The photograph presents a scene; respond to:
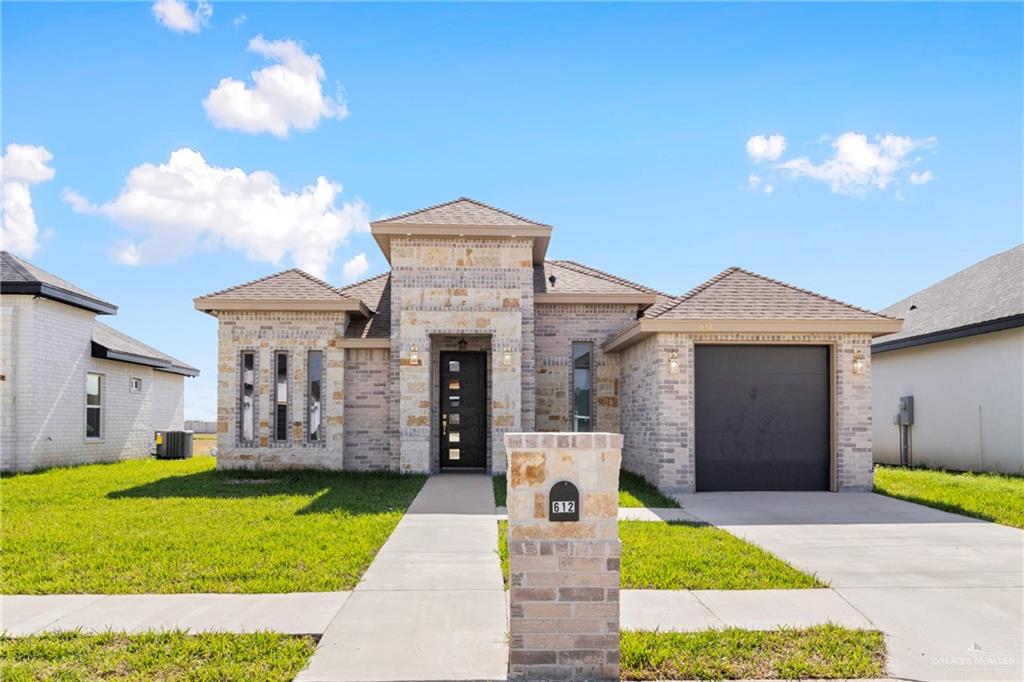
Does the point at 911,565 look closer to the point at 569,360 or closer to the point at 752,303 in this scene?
the point at 752,303

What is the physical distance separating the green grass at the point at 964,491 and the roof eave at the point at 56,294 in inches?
700

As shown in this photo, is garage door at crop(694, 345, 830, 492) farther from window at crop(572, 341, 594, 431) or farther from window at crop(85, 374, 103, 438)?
window at crop(85, 374, 103, 438)

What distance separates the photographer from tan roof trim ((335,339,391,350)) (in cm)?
1516

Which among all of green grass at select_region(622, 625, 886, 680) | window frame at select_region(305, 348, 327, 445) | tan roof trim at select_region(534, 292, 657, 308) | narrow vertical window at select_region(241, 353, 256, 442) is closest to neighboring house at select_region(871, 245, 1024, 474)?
tan roof trim at select_region(534, 292, 657, 308)

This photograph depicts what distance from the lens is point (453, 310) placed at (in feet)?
48.5

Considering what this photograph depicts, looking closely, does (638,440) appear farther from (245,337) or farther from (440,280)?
(245,337)

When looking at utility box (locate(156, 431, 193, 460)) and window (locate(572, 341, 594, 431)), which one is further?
utility box (locate(156, 431, 193, 460))

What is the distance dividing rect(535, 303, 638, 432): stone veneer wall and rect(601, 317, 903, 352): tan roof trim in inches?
147

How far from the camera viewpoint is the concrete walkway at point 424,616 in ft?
14.7

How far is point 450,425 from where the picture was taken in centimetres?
1620

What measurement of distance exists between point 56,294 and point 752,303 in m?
15.3

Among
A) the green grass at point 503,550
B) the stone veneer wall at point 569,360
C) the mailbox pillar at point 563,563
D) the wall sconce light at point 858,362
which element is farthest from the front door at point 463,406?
the mailbox pillar at point 563,563

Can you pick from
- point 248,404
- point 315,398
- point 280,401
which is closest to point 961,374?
point 315,398

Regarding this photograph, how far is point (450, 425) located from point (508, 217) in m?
4.98
